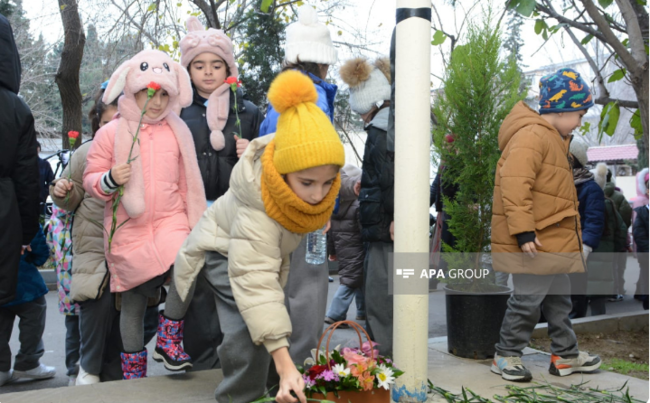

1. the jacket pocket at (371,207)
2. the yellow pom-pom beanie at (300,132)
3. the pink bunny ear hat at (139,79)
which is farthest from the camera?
the jacket pocket at (371,207)

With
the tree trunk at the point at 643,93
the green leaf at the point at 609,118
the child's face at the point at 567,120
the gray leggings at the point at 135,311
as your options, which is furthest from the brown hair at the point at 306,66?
the green leaf at the point at 609,118

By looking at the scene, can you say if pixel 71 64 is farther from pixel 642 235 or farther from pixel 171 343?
pixel 642 235

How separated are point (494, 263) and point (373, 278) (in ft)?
2.72

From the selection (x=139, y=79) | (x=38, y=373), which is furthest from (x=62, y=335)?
(x=139, y=79)

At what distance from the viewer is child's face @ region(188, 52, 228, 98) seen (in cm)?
430

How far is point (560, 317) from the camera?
446 centimetres

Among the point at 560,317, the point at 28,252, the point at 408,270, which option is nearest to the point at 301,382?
the point at 408,270

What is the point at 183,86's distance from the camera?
4016 millimetres

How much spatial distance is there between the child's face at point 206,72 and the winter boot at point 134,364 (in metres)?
1.70

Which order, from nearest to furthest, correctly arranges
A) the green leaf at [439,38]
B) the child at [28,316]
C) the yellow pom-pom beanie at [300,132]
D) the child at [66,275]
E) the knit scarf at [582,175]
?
the yellow pom-pom beanie at [300,132], the child at [66,275], the child at [28,316], the green leaf at [439,38], the knit scarf at [582,175]

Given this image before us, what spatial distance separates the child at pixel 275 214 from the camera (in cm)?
276

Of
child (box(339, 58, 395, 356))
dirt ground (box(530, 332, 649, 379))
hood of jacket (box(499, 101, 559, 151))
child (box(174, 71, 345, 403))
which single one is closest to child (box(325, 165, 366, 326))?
dirt ground (box(530, 332, 649, 379))

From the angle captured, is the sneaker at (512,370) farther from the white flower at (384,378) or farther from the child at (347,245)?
the child at (347,245)

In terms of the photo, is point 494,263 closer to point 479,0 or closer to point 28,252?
point 479,0
